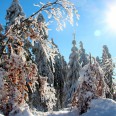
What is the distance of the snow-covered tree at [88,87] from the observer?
751 cm

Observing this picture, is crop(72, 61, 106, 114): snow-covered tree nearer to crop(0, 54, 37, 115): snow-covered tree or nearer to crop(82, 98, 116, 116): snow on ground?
crop(82, 98, 116, 116): snow on ground

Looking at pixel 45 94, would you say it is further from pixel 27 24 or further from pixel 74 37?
pixel 74 37

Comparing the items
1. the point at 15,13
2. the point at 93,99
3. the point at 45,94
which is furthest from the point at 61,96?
the point at 93,99

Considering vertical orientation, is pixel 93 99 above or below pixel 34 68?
below

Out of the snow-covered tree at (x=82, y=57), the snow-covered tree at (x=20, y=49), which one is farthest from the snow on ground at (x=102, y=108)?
the snow-covered tree at (x=82, y=57)

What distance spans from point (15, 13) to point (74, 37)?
18.3 meters

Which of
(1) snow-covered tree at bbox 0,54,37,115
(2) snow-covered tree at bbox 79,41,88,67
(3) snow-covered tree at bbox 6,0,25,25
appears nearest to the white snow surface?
(1) snow-covered tree at bbox 0,54,37,115

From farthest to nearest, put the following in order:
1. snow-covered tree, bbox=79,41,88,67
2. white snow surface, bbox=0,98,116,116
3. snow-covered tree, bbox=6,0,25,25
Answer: snow-covered tree, bbox=79,41,88,67
snow-covered tree, bbox=6,0,25,25
white snow surface, bbox=0,98,116,116

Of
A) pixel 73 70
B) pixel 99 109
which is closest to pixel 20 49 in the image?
pixel 99 109

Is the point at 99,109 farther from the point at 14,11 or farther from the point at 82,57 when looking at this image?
the point at 82,57

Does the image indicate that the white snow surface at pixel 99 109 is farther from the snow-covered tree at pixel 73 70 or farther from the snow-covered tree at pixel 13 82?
the snow-covered tree at pixel 73 70

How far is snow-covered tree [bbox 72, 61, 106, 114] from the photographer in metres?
7.51

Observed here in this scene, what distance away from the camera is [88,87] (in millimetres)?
7703

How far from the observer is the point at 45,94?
32.2 ft
